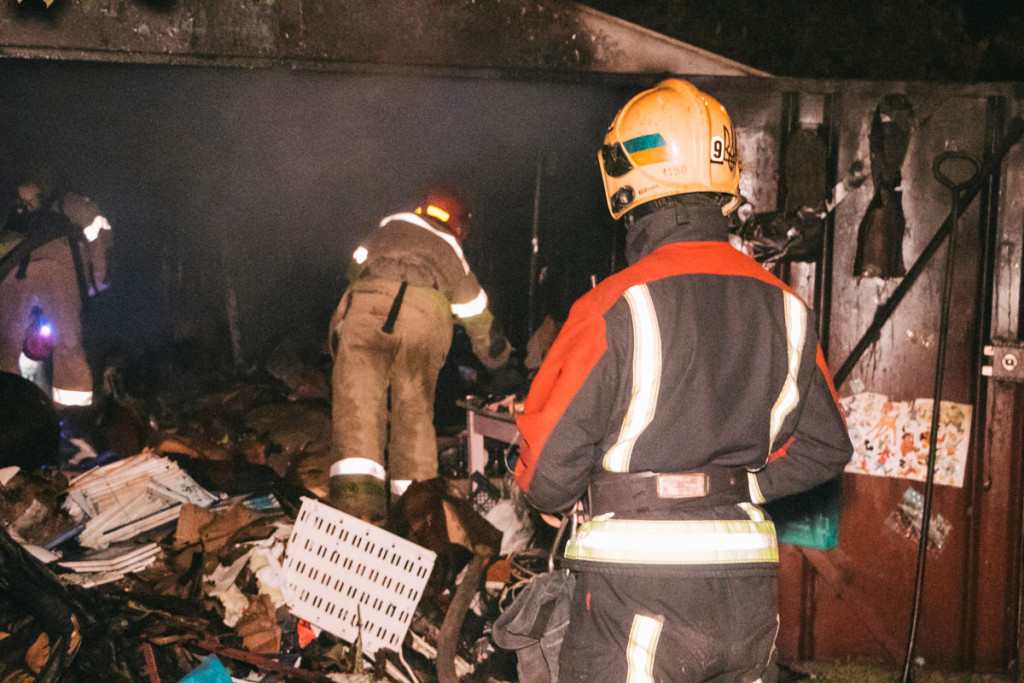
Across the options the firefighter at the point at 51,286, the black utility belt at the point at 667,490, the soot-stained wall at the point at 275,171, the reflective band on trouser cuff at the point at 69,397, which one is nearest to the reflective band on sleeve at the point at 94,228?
the firefighter at the point at 51,286

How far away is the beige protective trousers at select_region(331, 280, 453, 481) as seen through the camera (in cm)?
428

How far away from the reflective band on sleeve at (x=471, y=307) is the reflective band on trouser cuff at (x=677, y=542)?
267cm

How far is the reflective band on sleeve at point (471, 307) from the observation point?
441 cm

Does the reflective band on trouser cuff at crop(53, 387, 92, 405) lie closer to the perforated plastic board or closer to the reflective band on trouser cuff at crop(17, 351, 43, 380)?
the reflective band on trouser cuff at crop(17, 351, 43, 380)

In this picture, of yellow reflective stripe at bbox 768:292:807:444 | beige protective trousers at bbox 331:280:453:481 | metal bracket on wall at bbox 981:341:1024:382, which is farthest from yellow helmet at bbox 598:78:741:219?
beige protective trousers at bbox 331:280:453:481

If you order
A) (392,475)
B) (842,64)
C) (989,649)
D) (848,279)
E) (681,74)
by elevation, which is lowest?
(989,649)

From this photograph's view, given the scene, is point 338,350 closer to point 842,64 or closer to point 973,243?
point 973,243

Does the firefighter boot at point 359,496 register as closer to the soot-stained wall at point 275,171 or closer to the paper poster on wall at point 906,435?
the soot-stained wall at point 275,171

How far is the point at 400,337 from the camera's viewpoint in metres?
4.39

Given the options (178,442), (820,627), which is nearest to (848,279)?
(820,627)

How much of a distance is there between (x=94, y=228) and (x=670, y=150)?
534cm

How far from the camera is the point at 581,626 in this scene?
1900 mm

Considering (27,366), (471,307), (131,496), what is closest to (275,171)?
(27,366)

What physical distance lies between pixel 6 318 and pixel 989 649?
22.4 feet
